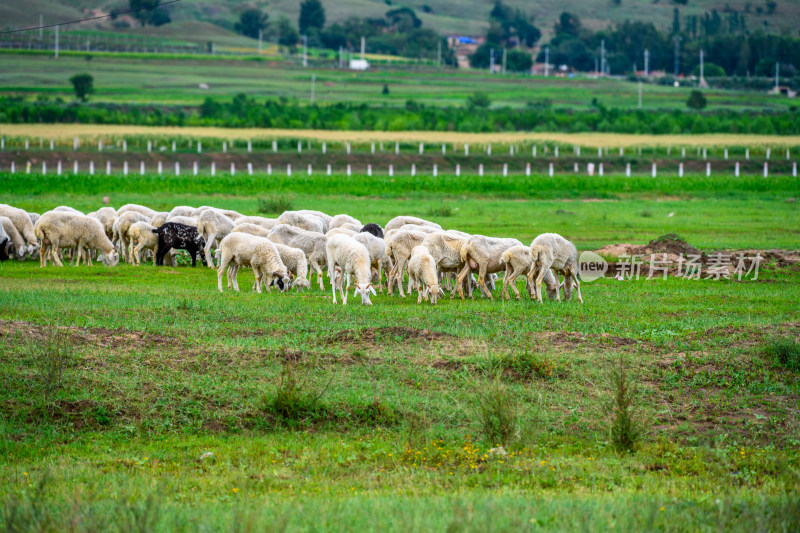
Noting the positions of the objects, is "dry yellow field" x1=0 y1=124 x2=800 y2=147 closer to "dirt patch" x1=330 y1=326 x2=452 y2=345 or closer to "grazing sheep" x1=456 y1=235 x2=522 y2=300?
"grazing sheep" x1=456 y1=235 x2=522 y2=300

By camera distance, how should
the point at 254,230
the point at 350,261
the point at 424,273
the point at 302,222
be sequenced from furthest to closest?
the point at 302,222 < the point at 254,230 < the point at 350,261 < the point at 424,273

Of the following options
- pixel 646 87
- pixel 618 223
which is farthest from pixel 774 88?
pixel 618 223

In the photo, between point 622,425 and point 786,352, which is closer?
point 622,425

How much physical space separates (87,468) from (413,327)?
23.7ft

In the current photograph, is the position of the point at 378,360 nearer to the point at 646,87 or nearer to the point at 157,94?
the point at 157,94

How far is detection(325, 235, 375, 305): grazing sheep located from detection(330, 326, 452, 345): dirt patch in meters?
3.47

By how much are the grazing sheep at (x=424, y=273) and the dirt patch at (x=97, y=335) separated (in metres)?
6.37

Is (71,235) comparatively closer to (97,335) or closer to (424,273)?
(424,273)

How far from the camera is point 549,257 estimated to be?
20.5 meters

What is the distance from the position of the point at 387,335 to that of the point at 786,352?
20.6 ft

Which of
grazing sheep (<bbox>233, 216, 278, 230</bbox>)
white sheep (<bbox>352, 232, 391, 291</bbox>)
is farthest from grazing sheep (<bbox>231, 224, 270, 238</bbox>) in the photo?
white sheep (<bbox>352, 232, 391, 291</bbox>)

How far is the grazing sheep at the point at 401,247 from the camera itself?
864 inches

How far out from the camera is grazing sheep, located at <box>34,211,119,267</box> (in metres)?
25.8

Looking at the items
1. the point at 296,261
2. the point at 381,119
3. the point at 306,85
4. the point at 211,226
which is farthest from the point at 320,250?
the point at 306,85
